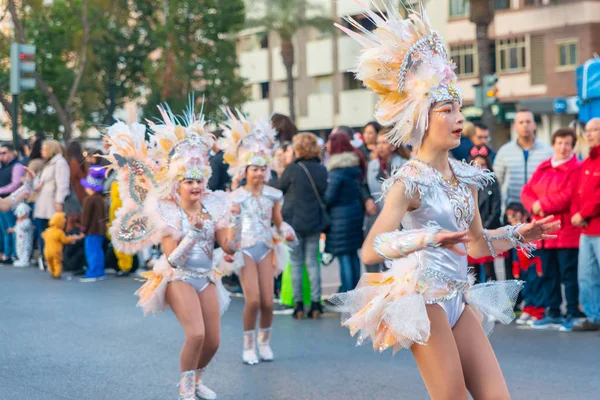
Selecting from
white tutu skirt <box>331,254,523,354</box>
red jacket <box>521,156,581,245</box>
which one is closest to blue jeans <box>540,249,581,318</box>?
red jacket <box>521,156,581,245</box>

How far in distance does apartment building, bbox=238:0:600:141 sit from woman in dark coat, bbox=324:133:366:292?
66.0 feet

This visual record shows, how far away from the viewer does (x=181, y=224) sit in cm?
759

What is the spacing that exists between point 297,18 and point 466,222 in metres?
36.3

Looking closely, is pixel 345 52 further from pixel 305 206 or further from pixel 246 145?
pixel 246 145

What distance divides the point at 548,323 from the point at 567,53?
98.4ft

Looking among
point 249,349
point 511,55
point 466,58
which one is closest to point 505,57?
point 511,55

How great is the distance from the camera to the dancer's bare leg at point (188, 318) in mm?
7234

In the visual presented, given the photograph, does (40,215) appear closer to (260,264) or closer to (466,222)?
(260,264)

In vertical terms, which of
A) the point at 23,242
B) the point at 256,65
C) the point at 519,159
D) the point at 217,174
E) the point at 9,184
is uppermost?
the point at 256,65

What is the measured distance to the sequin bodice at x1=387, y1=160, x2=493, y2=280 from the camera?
193 inches

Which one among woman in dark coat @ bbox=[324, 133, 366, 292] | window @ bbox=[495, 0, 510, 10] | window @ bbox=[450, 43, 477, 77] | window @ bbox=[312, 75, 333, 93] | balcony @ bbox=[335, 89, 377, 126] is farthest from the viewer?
window @ bbox=[312, 75, 333, 93]

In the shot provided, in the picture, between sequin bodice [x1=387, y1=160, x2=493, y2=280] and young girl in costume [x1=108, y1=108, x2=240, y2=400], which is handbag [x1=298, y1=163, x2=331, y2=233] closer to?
young girl in costume [x1=108, y1=108, x2=240, y2=400]

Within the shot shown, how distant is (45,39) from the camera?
32.1m

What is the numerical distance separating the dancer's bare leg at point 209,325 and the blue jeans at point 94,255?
28.1 feet
